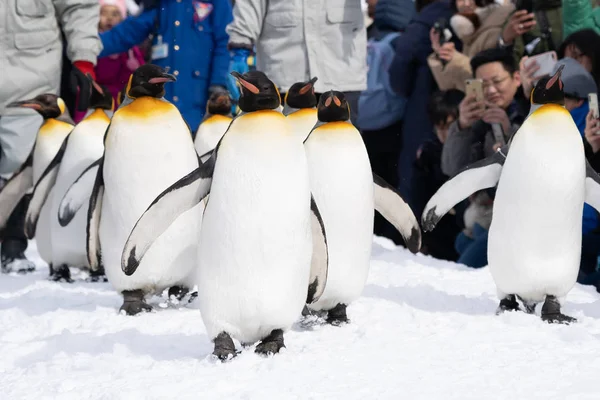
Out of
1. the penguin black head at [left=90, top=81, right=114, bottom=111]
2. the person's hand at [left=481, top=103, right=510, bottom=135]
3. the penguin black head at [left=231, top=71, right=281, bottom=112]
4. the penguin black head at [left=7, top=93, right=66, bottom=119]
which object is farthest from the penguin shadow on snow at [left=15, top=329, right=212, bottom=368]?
the person's hand at [left=481, top=103, right=510, bottom=135]

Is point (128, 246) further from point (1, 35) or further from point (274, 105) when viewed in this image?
point (1, 35)

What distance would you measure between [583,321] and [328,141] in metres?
1.17

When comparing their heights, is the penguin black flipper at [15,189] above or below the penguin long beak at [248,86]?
below

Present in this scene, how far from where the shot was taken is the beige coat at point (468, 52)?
621cm

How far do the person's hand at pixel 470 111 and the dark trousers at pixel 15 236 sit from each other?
8.05 ft

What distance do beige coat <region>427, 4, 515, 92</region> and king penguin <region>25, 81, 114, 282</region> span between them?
2345mm

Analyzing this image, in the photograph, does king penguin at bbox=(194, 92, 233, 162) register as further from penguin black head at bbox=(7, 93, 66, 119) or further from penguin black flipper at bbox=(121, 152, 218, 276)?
penguin black flipper at bbox=(121, 152, 218, 276)

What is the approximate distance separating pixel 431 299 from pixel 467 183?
1.80 feet

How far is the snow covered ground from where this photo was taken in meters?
2.66

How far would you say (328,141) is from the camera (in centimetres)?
356

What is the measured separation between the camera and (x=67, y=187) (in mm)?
4660

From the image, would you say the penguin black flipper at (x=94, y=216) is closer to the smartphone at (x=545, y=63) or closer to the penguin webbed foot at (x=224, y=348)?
the penguin webbed foot at (x=224, y=348)

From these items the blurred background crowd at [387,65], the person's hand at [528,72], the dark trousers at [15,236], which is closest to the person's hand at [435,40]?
the blurred background crowd at [387,65]

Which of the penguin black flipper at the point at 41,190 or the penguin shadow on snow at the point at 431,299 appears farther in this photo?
the penguin black flipper at the point at 41,190
